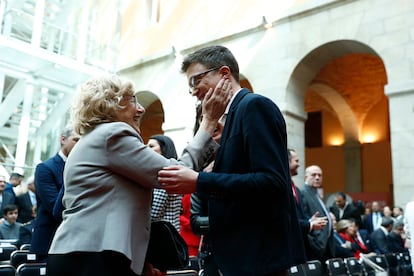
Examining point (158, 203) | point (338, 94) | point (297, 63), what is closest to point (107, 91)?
point (158, 203)

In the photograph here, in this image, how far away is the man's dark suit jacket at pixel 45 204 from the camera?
3297mm

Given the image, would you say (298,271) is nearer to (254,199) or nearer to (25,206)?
(254,199)

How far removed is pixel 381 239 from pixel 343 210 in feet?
3.02

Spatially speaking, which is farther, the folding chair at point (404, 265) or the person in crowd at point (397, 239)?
the person in crowd at point (397, 239)

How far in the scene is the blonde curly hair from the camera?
6.41ft

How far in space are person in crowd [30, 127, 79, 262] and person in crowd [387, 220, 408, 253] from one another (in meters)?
6.95

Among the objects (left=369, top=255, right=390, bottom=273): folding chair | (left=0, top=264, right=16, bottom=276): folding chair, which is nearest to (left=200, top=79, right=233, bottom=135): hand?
(left=0, top=264, right=16, bottom=276): folding chair

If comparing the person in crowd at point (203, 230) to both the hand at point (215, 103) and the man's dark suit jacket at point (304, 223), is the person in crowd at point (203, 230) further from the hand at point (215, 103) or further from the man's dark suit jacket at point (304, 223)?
the man's dark suit jacket at point (304, 223)

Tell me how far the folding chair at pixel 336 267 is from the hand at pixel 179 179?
12.0ft

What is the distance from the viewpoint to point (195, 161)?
1.90 m

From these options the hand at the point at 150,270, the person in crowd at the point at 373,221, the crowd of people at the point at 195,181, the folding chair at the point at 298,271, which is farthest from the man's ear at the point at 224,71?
the person in crowd at the point at 373,221

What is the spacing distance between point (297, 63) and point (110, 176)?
8.96 m

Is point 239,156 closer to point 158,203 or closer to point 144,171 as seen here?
point 144,171

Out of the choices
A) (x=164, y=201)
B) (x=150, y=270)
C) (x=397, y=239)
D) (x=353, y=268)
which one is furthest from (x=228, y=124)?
(x=397, y=239)
